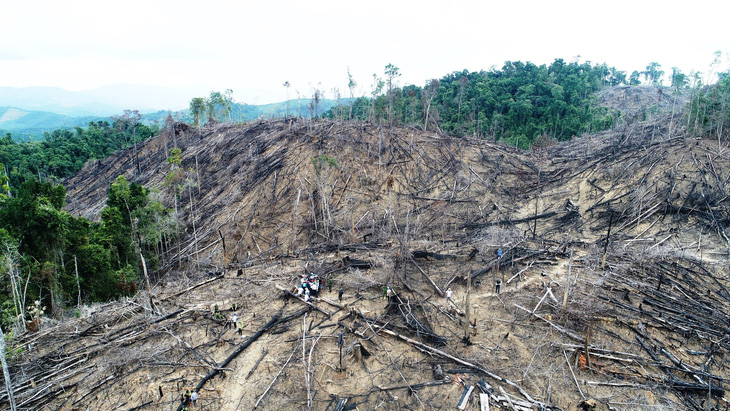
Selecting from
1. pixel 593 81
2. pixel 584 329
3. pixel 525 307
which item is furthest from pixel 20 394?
pixel 593 81

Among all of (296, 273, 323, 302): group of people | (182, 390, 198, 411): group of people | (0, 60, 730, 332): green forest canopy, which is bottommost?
(182, 390, 198, 411): group of people

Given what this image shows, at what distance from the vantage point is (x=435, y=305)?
10.7 metres

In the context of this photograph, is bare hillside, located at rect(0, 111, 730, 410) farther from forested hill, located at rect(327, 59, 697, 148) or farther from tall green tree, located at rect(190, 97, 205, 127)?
tall green tree, located at rect(190, 97, 205, 127)

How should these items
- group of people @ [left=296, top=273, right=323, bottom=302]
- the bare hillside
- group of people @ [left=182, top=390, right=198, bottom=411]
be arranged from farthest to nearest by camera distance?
1. group of people @ [left=296, top=273, right=323, bottom=302]
2. the bare hillside
3. group of people @ [left=182, top=390, right=198, bottom=411]

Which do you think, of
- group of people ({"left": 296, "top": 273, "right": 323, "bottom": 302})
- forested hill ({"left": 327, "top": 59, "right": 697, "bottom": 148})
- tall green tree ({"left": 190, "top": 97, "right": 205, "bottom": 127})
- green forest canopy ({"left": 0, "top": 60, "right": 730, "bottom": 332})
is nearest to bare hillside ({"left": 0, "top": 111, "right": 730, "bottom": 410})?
group of people ({"left": 296, "top": 273, "right": 323, "bottom": 302})

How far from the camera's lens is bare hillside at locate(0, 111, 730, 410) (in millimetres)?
7965

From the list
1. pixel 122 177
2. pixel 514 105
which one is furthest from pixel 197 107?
pixel 514 105

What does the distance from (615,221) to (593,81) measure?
4530cm

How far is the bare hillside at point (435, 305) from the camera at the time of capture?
26.1 ft

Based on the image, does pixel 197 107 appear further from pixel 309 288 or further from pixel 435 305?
pixel 435 305

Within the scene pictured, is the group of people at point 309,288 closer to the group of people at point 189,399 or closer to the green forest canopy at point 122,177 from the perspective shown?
the group of people at point 189,399

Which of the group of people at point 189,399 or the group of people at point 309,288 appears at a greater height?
the group of people at point 309,288

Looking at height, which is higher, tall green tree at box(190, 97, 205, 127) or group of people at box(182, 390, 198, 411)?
tall green tree at box(190, 97, 205, 127)

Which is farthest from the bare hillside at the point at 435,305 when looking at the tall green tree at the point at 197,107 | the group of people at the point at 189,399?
the tall green tree at the point at 197,107
